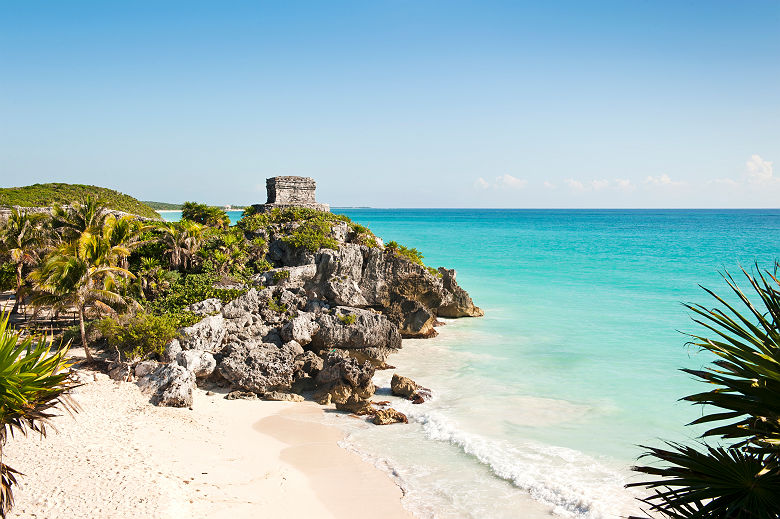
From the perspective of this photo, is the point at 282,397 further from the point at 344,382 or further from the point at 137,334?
the point at 137,334

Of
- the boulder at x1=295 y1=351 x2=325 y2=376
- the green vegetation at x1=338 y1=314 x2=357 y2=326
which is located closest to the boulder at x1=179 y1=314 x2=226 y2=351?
the boulder at x1=295 y1=351 x2=325 y2=376

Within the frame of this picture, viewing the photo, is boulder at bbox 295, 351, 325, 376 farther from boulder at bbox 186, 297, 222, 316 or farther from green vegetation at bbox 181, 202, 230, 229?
green vegetation at bbox 181, 202, 230, 229

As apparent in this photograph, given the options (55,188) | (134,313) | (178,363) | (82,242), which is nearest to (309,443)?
(178,363)

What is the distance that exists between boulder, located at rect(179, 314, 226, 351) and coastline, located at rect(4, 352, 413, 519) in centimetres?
235

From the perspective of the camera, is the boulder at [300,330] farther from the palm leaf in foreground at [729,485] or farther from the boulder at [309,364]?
the palm leaf in foreground at [729,485]

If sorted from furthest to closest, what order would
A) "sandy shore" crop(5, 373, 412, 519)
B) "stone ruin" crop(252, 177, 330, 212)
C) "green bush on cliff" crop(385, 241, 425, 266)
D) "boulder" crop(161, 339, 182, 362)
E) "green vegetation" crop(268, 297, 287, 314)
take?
"stone ruin" crop(252, 177, 330, 212) → "green bush on cliff" crop(385, 241, 425, 266) → "green vegetation" crop(268, 297, 287, 314) → "boulder" crop(161, 339, 182, 362) → "sandy shore" crop(5, 373, 412, 519)

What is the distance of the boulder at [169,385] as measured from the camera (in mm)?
11609

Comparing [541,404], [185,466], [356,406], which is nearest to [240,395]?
[356,406]

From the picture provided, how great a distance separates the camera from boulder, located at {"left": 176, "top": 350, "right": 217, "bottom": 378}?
13.0 m

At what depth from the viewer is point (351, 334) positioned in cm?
1605

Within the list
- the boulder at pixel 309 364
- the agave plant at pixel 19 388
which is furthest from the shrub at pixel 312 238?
the agave plant at pixel 19 388

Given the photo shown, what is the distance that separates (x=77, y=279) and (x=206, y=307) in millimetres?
3691

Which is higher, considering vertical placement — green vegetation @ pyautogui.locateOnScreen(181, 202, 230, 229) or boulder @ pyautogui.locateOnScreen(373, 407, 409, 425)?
green vegetation @ pyautogui.locateOnScreen(181, 202, 230, 229)

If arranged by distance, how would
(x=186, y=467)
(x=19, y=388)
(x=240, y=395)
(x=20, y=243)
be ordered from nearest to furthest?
1. (x=19, y=388)
2. (x=186, y=467)
3. (x=240, y=395)
4. (x=20, y=243)
